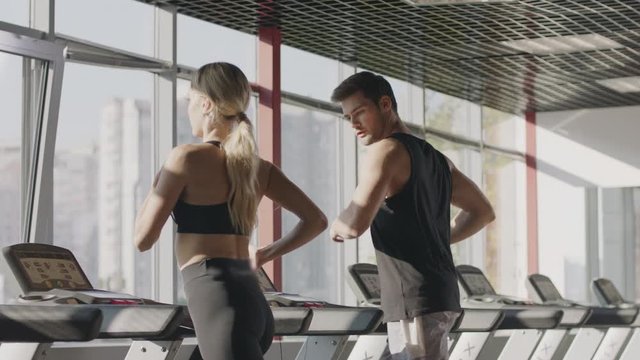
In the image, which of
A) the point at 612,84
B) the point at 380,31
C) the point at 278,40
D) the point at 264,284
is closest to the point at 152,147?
the point at 278,40

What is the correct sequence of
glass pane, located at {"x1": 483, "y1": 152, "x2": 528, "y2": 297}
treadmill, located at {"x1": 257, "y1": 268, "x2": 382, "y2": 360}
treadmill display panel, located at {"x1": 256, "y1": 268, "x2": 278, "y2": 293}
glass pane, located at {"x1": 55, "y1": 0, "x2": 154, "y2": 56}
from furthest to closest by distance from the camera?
glass pane, located at {"x1": 483, "y1": 152, "x2": 528, "y2": 297} → glass pane, located at {"x1": 55, "y1": 0, "x2": 154, "y2": 56} → treadmill display panel, located at {"x1": 256, "y1": 268, "x2": 278, "y2": 293} → treadmill, located at {"x1": 257, "y1": 268, "x2": 382, "y2": 360}

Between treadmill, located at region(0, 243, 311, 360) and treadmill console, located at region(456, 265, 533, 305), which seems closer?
treadmill, located at region(0, 243, 311, 360)

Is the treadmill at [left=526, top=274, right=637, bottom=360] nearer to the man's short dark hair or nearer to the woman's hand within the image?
the man's short dark hair

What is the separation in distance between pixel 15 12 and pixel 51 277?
9.79 feet

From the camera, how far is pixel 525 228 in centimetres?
1296

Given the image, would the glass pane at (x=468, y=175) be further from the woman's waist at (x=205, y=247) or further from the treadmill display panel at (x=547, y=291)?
the woman's waist at (x=205, y=247)

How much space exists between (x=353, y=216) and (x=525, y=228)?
10115 mm

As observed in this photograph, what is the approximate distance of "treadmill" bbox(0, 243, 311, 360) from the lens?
360 cm

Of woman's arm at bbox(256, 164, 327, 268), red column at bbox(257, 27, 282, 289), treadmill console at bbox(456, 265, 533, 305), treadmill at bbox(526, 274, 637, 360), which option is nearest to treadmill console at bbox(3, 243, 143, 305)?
woman's arm at bbox(256, 164, 327, 268)

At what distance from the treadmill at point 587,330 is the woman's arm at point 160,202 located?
16.5 feet

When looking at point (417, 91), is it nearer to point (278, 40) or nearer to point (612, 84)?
point (612, 84)

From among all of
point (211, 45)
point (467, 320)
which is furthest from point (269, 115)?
point (467, 320)

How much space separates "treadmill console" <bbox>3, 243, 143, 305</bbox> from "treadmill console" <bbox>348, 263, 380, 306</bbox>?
1.75 metres

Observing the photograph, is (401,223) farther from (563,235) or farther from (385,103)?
(563,235)
